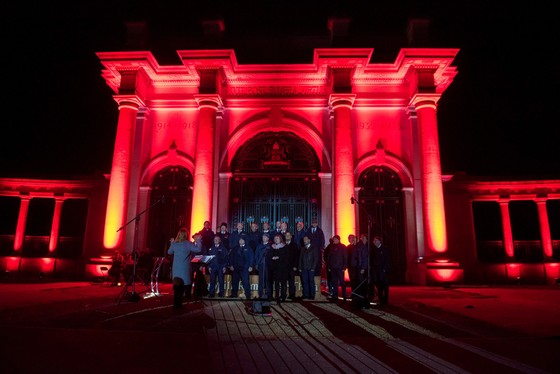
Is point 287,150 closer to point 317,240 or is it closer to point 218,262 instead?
point 317,240

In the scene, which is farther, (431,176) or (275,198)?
(275,198)

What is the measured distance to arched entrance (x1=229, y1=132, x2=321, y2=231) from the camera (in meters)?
16.9

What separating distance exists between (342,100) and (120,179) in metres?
10.5

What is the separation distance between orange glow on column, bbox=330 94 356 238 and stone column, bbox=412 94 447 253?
3110mm

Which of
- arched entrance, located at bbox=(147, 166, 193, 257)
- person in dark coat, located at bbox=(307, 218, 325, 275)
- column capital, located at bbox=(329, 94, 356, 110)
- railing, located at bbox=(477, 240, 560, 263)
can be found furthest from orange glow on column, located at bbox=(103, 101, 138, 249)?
railing, located at bbox=(477, 240, 560, 263)

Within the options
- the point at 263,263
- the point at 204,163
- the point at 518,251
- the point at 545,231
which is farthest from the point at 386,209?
the point at 545,231

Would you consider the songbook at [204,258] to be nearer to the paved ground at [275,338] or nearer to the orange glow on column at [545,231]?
the paved ground at [275,338]

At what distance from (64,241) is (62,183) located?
151 inches

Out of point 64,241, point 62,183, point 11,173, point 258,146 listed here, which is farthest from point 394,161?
point 11,173

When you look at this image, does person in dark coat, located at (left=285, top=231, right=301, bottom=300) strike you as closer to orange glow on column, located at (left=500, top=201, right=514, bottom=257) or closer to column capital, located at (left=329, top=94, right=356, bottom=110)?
column capital, located at (left=329, top=94, right=356, bottom=110)

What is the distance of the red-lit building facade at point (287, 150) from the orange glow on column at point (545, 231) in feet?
2.91

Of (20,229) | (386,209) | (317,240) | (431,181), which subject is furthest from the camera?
(20,229)

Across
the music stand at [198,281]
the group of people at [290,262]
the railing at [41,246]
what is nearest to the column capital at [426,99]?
the group of people at [290,262]

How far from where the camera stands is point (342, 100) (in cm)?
1612
